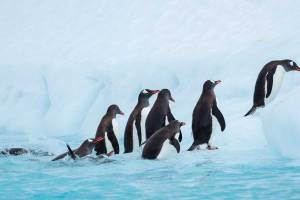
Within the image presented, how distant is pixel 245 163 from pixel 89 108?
6316mm

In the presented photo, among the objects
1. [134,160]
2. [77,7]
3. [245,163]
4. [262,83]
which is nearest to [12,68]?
[77,7]

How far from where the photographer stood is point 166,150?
6902 millimetres

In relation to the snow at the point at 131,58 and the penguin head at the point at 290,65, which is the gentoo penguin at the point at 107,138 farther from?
the penguin head at the point at 290,65

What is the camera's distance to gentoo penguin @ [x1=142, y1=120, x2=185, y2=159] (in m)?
6.79

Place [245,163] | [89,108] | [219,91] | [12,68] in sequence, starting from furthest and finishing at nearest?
[12,68], [89,108], [219,91], [245,163]

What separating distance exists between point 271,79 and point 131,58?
17.0 feet

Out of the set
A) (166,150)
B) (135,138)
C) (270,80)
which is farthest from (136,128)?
(270,80)

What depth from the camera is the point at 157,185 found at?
5.46 m

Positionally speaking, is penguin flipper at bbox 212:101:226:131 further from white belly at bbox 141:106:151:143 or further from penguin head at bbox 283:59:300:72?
penguin head at bbox 283:59:300:72

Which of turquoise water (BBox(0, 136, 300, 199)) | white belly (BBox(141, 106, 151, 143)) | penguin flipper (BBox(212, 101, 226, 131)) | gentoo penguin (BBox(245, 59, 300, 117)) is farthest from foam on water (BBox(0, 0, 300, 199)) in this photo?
white belly (BBox(141, 106, 151, 143))

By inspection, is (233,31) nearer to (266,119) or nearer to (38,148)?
(38,148)

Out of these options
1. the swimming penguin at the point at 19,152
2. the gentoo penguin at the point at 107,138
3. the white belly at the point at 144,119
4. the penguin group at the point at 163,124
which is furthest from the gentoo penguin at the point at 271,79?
the swimming penguin at the point at 19,152

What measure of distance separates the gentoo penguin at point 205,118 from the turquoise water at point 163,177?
→ 403 mm

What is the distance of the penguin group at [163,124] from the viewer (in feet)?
22.8
